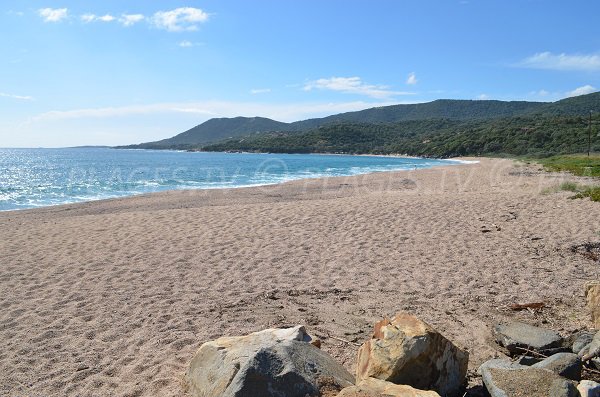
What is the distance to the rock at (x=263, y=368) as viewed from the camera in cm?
287

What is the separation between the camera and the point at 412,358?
120 inches

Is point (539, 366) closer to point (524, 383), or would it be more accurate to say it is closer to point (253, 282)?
point (524, 383)

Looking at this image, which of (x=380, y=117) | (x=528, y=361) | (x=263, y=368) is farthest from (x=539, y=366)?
(x=380, y=117)

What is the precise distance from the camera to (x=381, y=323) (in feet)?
11.2

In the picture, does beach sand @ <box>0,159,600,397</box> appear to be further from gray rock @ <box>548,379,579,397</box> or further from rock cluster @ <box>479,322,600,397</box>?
gray rock @ <box>548,379,579,397</box>

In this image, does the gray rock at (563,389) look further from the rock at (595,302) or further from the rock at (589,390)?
the rock at (595,302)

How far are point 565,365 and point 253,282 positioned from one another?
4.04 m

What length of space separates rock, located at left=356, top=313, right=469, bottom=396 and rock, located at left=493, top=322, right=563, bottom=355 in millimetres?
948

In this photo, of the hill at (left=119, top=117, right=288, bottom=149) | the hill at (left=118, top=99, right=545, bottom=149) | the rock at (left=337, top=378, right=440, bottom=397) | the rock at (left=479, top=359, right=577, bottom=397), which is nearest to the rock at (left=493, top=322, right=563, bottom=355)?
the rock at (left=479, top=359, right=577, bottom=397)

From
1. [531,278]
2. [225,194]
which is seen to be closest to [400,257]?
[531,278]

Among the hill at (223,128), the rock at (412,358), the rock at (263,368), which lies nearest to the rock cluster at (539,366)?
the rock at (412,358)

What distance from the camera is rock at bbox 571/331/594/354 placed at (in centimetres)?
379

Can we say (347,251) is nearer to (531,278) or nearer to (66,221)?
(531,278)

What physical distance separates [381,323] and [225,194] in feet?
56.6
